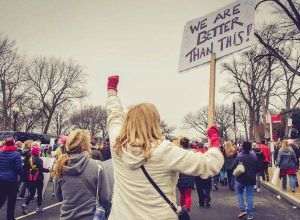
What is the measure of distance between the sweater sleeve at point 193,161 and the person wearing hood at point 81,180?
89.6 inches

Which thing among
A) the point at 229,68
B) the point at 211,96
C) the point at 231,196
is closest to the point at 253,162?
the point at 231,196

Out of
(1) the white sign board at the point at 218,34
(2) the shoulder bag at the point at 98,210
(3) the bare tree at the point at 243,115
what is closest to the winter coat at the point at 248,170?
(2) the shoulder bag at the point at 98,210

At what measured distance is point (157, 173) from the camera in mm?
3328

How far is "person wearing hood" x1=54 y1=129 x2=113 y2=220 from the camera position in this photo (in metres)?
5.45

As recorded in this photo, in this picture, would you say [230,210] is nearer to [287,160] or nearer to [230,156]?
[287,160]

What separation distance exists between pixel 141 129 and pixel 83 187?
7.45 feet

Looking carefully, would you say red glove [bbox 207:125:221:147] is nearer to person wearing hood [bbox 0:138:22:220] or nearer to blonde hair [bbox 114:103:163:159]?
blonde hair [bbox 114:103:163:159]

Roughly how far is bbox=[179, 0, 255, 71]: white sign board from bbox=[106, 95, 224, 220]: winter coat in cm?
174

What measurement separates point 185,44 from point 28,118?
6476 cm

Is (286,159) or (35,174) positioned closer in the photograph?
(35,174)

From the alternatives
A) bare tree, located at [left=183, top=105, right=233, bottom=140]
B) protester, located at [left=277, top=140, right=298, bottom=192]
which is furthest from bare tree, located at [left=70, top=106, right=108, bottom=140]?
protester, located at [left=277, top=140, right=298, bottom=192]

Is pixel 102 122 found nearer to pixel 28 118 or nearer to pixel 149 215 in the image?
pixel 28 118

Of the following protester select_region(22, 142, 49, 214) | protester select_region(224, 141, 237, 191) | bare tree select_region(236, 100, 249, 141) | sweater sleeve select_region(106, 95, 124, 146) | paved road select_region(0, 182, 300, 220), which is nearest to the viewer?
sweater sleeve select_region(106, 95, 124, 146)

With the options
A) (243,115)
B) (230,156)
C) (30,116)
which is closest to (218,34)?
(230,156)
